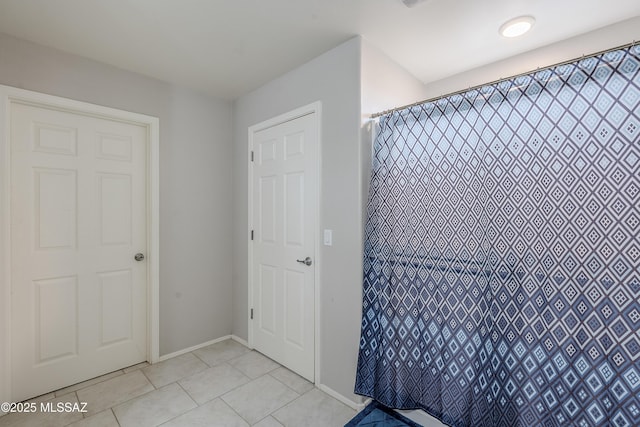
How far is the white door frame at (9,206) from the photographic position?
6.49ft

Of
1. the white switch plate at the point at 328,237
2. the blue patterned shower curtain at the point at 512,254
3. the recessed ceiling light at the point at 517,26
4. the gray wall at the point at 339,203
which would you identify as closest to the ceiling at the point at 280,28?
the recessed ceiling light at the point at 517,26

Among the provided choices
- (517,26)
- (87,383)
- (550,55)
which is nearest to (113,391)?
(87,383)

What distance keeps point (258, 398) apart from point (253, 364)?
50 centimetres

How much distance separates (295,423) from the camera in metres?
1.88

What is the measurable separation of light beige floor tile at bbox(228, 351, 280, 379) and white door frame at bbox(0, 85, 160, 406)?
731 millimetres

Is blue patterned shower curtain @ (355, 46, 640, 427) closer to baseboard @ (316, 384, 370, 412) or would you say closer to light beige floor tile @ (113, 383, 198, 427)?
baseboard @ (316, 384, 370, 412)

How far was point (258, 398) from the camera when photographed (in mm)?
2131

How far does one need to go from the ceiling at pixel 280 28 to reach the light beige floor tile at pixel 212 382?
2.50 metres

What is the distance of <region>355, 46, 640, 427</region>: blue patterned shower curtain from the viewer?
121 cm

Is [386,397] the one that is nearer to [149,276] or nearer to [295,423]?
[295,423]

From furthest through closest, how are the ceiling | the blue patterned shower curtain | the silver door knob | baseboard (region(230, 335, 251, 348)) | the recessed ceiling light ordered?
baseboard (region(230, 335, 251, 348)), the silver door knob, the recessed ceiling light, the ceiling, the blue patterned shower curtain

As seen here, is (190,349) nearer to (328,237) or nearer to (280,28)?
(328,237)

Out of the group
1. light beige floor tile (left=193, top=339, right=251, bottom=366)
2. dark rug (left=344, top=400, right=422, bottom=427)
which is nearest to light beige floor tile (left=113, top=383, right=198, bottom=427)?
light beige floor tile (left=193, top=339, right=251, bottom=366)

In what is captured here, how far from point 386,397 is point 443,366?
462 millimetres
